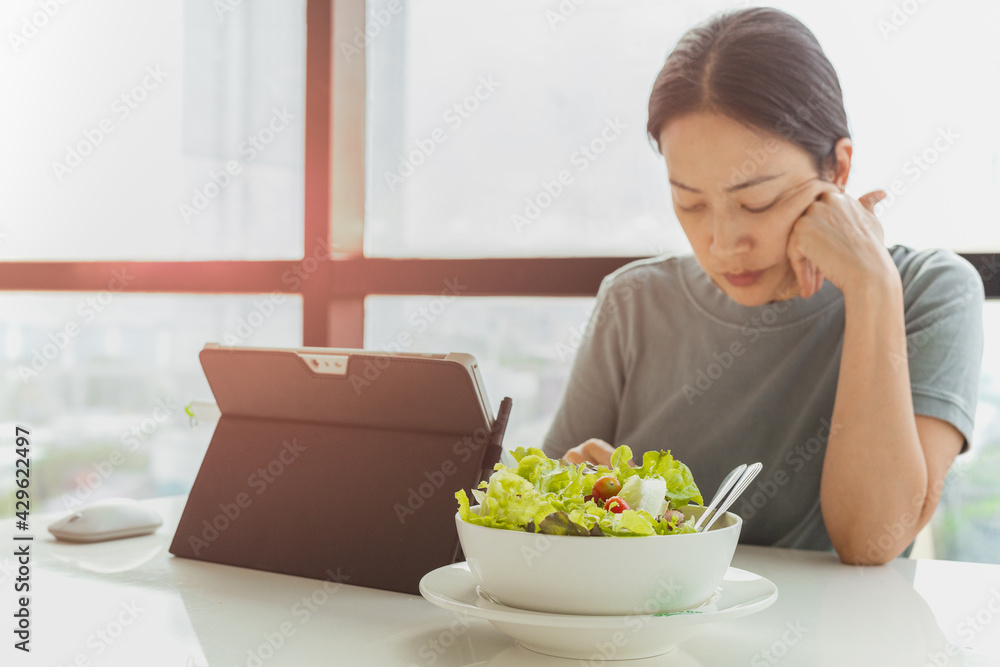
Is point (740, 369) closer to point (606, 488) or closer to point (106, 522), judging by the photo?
point (606, 488)

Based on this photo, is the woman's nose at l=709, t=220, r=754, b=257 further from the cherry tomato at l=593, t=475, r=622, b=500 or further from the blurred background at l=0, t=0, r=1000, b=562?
the cherry tomato at l=593, t=475, r=622, b=500

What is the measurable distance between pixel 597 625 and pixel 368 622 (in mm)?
253

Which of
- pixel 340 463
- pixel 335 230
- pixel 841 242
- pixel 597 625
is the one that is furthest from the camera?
pixel 335 230

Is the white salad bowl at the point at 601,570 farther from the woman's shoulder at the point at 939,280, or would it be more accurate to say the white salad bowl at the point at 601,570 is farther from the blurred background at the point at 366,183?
the blurred background at the point at 366,183

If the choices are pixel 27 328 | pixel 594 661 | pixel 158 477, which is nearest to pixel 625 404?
pixel 594 661

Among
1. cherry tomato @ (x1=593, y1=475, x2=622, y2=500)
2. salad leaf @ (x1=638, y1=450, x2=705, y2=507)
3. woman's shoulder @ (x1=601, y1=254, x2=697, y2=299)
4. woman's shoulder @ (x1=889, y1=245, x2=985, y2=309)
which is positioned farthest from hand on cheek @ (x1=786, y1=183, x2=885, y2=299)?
cherry tomato @ (x1=593, y1=475, x2=622, y2=500)

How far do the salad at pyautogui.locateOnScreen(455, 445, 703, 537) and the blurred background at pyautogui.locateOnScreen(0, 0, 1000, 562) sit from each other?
3.11ft

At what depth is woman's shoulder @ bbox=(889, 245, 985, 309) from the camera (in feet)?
4.31

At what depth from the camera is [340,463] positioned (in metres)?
0.96

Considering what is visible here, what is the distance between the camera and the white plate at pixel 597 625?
0.65 m

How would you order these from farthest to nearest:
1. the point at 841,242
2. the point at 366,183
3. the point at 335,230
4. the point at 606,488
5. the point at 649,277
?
the point at 366,183 < the point at 335,230 < the point at 649,277 < the point at 841,242 < the point at 606,488

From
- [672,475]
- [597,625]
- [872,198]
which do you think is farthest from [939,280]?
[597,625]

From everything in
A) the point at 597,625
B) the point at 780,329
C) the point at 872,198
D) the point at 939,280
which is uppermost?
the point at 872,198

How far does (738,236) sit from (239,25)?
1626 millimetres
